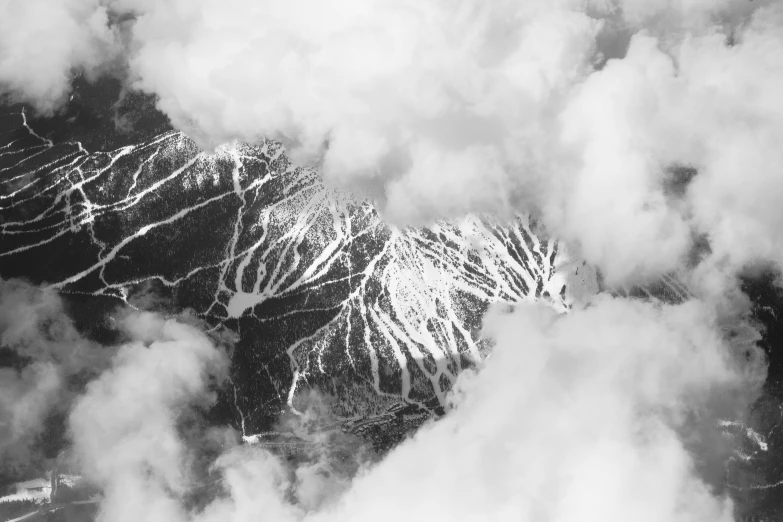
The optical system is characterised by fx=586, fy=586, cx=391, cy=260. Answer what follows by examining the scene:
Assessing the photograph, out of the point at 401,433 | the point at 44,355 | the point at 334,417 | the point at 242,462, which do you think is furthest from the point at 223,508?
the point at 44,355

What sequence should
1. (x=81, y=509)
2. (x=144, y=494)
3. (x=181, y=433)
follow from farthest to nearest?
1. (x=181, y=433)
2. (x=144, y=494)
3. (x=81, y=509)

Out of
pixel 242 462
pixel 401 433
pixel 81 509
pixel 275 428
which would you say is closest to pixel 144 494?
pixel 81 509

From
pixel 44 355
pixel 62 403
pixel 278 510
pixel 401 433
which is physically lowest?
pixel 278 510

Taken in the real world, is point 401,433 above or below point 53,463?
below

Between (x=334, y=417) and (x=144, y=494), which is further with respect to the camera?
→ (x=334, y=417)

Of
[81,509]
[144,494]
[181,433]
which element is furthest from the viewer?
[181,433]

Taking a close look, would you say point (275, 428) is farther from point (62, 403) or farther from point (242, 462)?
point (62, 403)

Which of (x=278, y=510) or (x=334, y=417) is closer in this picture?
(x=278, y=510)

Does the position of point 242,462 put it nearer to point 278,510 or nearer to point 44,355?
point 278,510

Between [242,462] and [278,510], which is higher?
[242,462]
